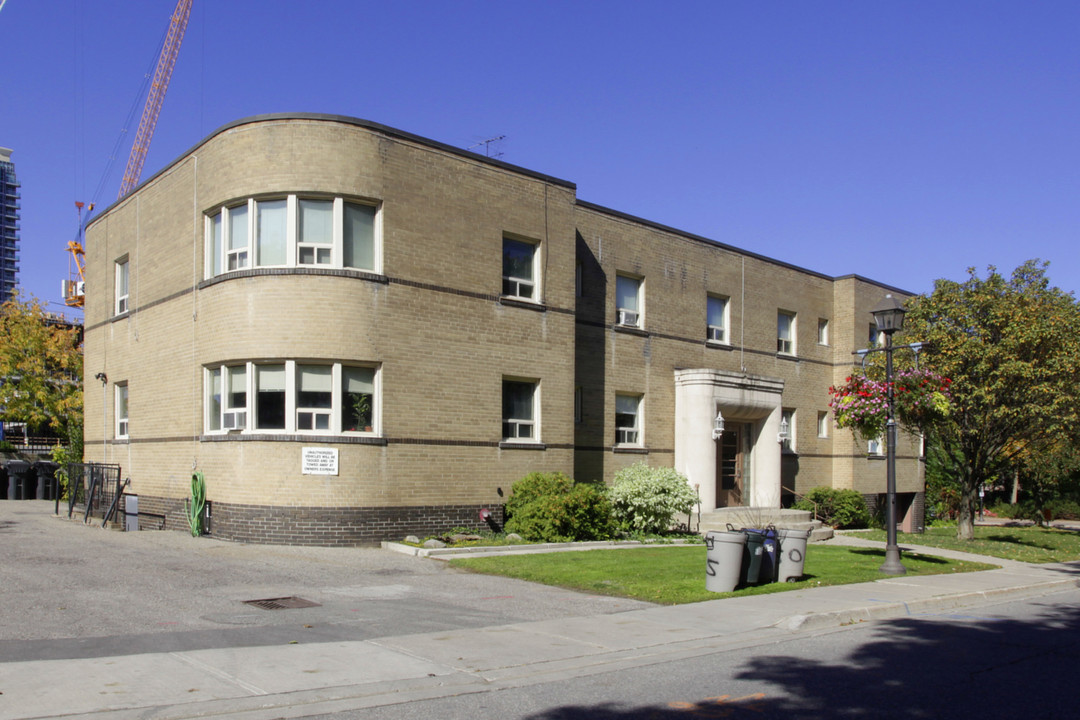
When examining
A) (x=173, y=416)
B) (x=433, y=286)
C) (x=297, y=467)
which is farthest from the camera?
(x=173, y=416)

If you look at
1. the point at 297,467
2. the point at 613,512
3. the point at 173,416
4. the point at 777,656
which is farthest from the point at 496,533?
the point at 777,656

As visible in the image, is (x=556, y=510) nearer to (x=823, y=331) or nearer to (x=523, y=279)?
(x=523, y=279)

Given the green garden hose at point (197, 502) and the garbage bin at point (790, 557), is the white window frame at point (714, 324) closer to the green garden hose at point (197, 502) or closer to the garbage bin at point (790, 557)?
the garbage bin at point (790, 557)

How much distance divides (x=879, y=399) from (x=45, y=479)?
30.4 metres

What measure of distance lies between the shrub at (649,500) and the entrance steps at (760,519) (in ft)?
7.80

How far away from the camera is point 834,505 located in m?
29.4

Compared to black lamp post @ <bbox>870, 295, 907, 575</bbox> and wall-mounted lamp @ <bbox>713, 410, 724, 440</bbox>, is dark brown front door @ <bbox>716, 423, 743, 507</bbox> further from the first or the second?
black lamp post @ <bbox>870, 295, 907, 575</bbox>

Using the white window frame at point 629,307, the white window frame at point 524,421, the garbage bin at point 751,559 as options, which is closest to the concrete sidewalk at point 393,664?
the garbage bin at point 751,559

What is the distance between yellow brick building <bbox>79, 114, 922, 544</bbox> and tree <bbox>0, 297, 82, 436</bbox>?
10.5 m

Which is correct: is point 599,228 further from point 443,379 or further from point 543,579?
point 543,579

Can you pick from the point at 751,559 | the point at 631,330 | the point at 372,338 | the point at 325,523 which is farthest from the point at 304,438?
the point at 631,330

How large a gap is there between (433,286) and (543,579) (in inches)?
294

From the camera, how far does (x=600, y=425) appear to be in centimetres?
2372

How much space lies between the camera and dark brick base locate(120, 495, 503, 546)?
17750mm
